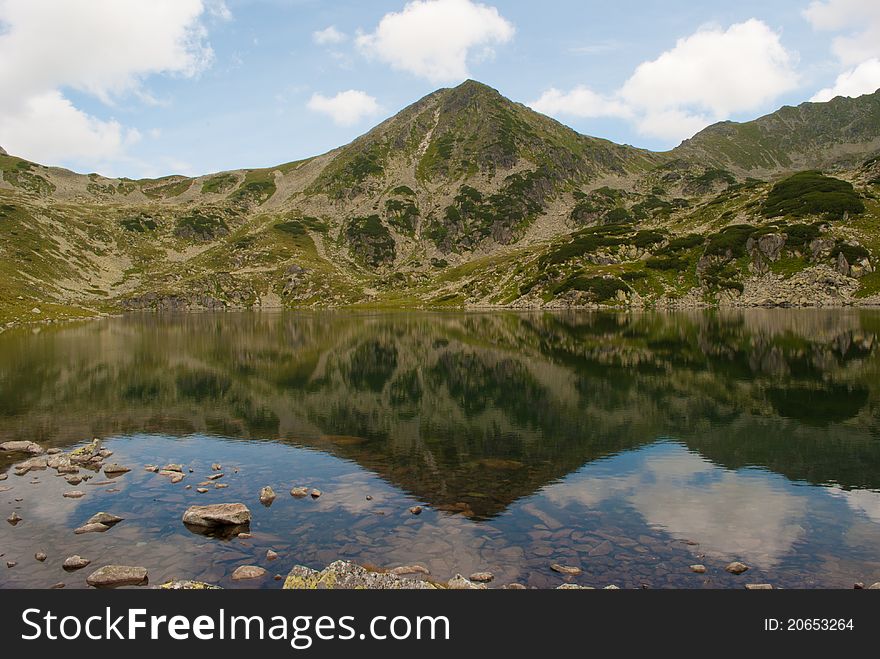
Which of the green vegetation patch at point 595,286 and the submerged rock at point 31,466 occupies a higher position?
the green vegetation patch at point 595,286

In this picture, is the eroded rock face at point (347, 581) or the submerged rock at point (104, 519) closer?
the eroded rock face at point (347, 581)

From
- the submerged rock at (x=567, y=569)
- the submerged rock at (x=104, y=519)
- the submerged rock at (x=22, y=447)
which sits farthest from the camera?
the submerged rock at (x=22, y=447)

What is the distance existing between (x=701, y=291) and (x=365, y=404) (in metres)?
159

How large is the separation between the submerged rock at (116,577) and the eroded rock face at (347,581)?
18.2ft

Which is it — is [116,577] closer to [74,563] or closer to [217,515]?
[74,563]

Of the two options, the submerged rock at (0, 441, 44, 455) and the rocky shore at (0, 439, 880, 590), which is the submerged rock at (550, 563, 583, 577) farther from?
the submerged rock at (0, 441, 44, 455)

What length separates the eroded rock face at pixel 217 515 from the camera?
71.5 ft

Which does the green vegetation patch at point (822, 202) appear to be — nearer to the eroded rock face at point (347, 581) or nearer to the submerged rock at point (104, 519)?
the eroded rock face at point (347, 581)

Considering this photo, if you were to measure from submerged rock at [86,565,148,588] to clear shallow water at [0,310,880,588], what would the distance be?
50cm

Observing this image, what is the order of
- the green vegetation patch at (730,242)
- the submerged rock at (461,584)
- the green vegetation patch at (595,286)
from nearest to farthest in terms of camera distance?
the submerged rock at (461,584)
the green vegetation patch at (730,242)
the green vegetation patch at (595,286)

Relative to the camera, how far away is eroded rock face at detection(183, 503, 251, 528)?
21797 mm

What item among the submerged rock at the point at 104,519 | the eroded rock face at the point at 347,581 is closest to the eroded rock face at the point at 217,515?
the submerged rock at the point at 104,519

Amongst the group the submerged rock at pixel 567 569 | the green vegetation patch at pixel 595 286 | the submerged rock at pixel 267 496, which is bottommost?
the submerged rock at pixel 267 496
